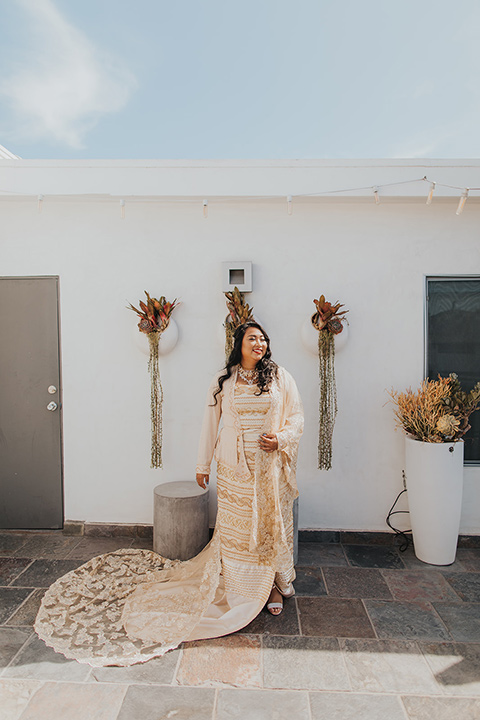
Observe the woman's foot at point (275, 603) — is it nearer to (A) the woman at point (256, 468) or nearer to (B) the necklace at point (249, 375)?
(A) the woman at point (256, 468)

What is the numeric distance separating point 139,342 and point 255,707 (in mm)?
2276

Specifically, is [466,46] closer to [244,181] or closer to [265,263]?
[244,181]

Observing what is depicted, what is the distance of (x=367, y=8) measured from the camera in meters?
3.39

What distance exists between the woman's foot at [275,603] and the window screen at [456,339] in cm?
178

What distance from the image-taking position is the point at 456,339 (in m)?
3.32

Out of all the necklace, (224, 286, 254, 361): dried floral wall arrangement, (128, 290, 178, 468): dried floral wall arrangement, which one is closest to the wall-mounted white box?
(224, 286, 254, 361): dried floral wall arrangement

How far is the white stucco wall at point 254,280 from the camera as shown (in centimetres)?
326

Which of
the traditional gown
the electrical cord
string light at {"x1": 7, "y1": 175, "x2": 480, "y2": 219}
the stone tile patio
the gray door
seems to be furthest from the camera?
the gray door

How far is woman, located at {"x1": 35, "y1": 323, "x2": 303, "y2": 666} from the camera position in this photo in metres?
2.28

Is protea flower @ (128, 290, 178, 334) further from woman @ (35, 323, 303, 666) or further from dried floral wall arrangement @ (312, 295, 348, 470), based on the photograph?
dried floral wall arrangement @ (312, 295, 348, 470)

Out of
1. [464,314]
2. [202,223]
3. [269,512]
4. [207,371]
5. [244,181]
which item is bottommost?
[269,512]

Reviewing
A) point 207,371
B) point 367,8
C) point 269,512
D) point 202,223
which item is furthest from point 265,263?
point 367,8

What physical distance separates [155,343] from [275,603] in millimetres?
1832

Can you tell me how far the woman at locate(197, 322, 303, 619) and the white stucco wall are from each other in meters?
0.81
